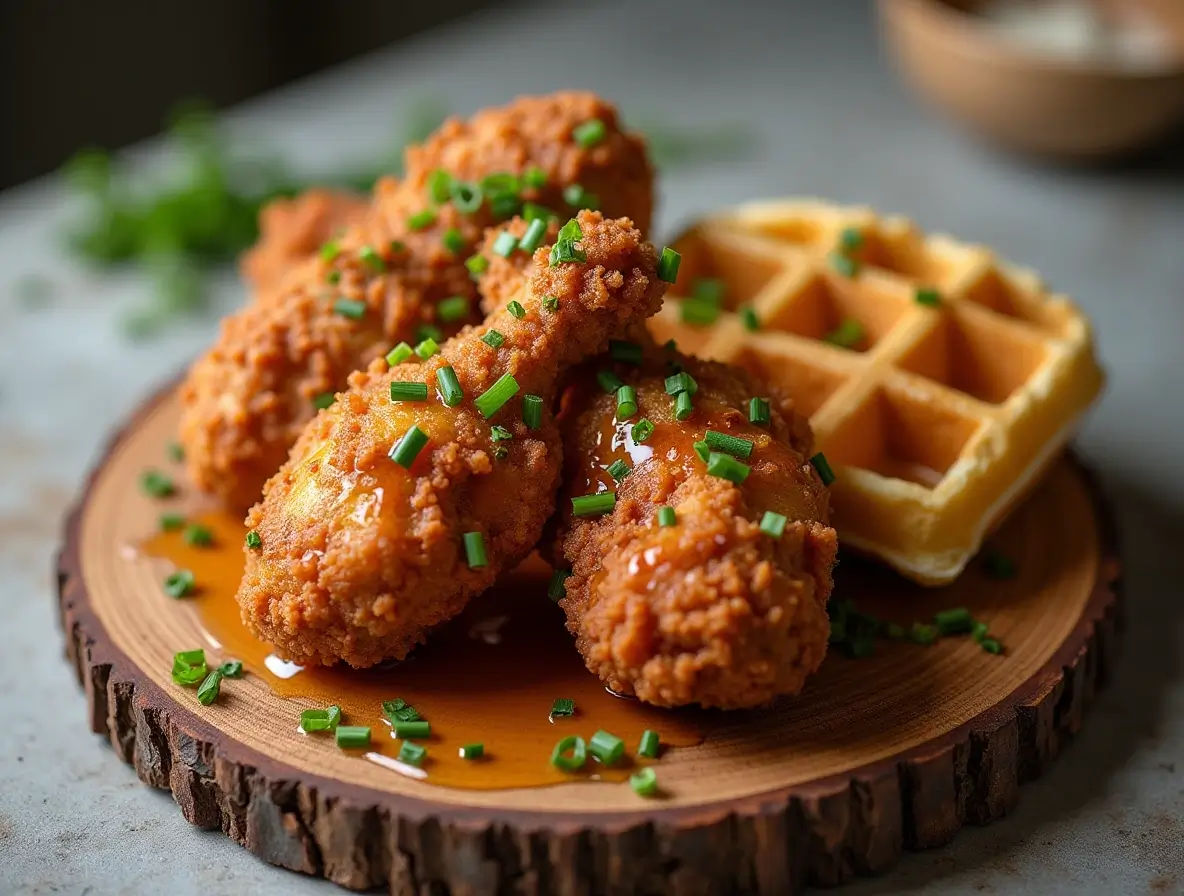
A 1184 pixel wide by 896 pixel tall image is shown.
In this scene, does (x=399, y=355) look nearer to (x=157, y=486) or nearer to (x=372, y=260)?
(x=372, y=260)

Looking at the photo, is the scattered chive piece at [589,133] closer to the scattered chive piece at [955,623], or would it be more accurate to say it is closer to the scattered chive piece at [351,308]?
the scattered chive piece at [351,308]

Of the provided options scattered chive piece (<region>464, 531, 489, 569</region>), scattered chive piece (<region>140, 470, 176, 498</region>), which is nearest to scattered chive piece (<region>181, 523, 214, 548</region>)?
scattered chive piece (<region>140, 470, 176, 498</region>)

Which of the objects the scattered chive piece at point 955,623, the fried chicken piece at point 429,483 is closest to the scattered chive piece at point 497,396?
the fried chicken piece at point 429,483

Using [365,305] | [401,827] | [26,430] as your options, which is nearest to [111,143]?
[26,430]

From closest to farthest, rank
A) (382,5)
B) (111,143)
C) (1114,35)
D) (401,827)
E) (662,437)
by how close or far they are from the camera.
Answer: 1. (401,827)
2. (662,437)
3. (1114,35)
4. (111,143)
5. (382,5)

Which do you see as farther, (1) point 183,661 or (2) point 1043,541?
(2) point 1043,541

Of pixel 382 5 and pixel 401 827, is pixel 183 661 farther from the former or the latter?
pixel 382 5

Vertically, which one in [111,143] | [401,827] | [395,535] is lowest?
[111,143]
